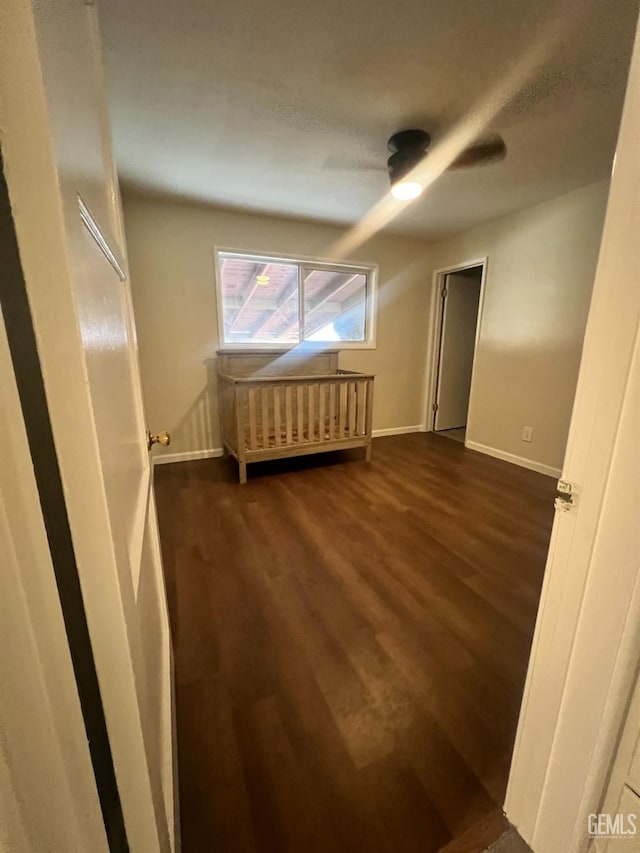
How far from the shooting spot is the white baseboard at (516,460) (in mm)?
3059

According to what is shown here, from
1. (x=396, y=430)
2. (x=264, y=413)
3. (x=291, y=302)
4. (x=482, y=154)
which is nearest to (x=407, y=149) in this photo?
(x=482, y=154)

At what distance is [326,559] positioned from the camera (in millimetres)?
1882

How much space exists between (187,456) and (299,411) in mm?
1299

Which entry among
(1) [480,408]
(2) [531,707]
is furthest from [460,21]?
(1) [480,408]

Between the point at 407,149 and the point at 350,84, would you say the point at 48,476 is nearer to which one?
the point at 350,84

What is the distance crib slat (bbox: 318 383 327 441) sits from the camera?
3070mm

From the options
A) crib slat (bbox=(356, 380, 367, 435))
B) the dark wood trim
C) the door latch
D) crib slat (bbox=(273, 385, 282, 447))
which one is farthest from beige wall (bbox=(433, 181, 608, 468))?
the dark wood trim

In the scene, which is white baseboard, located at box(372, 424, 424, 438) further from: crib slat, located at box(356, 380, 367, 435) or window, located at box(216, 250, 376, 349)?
window, located at box(216, 250, 376, 349)

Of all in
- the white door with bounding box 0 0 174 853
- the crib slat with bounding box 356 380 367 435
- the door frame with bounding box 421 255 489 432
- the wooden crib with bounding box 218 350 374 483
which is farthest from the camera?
the door frame with bounding box 421 255 489 432

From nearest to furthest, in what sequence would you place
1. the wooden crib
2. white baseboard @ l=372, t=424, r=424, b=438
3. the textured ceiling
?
the textured ceiling, the wooden crib, white baseboard @ l=372, t=424, r=424, b=438

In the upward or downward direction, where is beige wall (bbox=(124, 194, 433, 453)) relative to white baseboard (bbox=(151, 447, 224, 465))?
upward

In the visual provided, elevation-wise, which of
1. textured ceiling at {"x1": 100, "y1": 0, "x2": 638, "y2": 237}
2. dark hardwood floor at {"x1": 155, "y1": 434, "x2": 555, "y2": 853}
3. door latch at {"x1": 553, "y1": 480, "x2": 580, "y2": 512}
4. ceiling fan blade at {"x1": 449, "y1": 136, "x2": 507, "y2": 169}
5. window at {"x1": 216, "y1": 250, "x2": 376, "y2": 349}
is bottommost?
dark hardwood floor at {"x1": 155, "y1": 434, "x2": 555, "y2": 853}

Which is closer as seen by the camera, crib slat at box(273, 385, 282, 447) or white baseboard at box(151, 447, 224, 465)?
crib slat at box(273, 385, 282, 447)

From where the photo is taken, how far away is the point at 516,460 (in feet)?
11.0
